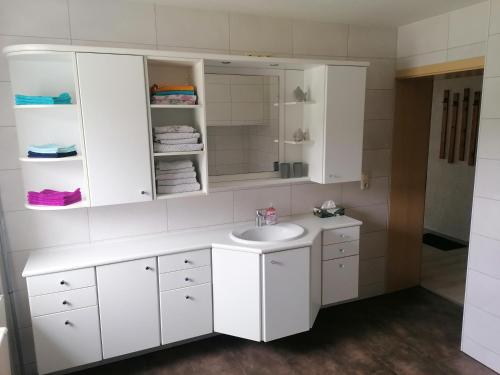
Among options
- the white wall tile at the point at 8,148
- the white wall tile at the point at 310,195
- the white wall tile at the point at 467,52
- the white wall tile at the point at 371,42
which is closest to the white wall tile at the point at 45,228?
the white wall tile at the point at 8,148

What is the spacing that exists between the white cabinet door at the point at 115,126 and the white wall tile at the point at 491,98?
2044 millimetres

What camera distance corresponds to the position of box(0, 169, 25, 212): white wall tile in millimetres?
2250

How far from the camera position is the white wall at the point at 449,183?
4.57 meters

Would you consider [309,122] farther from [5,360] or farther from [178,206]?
[5,360]

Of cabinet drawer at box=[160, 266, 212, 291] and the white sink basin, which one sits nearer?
cabinet drawer at box=[160, 266, 212, 291]

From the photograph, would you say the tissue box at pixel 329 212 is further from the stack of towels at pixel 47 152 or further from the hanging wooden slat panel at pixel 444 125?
the hanging wooden slat panel at pixel 444 125

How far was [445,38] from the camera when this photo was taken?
9.02ft

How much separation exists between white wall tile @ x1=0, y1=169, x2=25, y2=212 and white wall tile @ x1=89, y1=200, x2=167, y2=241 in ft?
1.34

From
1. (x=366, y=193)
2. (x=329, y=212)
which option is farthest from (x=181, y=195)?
(x=366, y=193)

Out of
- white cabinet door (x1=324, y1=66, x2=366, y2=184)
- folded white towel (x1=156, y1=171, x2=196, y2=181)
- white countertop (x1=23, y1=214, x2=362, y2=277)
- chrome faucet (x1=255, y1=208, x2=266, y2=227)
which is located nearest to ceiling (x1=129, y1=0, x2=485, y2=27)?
white cabinet door (x1=324, y1=66, x2=366, y2=184)

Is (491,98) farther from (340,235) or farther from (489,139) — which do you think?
(340,235)

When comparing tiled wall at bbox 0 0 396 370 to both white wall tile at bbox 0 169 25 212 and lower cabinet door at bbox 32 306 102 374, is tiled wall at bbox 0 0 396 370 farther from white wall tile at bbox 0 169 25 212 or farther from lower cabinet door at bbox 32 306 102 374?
lower cabinet door at bbox 32 306 102 374

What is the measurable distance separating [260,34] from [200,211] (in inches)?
52.3

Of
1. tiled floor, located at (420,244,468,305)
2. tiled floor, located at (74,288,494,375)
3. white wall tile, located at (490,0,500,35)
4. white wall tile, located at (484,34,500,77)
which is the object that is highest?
white wall tile, located at (490,0,500,35)
